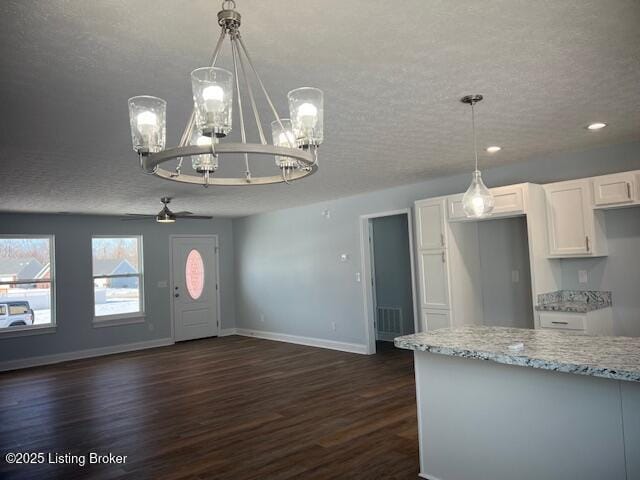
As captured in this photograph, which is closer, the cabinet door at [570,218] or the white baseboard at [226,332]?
the cabinet door at [570,218]

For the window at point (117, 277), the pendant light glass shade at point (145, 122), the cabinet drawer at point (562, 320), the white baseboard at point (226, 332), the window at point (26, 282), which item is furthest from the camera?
the white baseboard at point (226, 332)

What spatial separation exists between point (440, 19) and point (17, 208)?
6.71 metres

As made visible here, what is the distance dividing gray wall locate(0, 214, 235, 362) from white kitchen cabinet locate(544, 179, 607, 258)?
21.8ft

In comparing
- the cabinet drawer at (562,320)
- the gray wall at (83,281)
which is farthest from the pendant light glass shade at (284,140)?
the gray wall at (83,281)

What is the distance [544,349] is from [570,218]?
2.52 m

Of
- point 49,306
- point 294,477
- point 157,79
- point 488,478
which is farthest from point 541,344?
point 49,306

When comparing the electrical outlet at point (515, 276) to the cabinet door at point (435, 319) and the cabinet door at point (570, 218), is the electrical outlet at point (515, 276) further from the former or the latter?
the cabinet door at point (435, 319)

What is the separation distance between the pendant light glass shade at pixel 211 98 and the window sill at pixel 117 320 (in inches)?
293

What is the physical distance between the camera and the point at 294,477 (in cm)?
301

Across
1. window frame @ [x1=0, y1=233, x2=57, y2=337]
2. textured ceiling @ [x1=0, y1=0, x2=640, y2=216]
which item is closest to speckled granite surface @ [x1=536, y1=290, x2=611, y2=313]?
textured ceiling @ [x1=0, y1=0, x2=640, y2=216]

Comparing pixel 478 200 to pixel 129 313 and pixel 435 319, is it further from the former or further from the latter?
pixel 129 313

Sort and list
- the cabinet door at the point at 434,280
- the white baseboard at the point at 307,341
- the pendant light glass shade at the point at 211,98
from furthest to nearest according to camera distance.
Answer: the white baseboard at the point at 307,341
the cabinet door at the point at 434,280
the pendant light glass shade at the point at 211,98

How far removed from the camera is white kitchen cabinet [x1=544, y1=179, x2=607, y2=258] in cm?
423

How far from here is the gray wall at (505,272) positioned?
5086 millimetres
